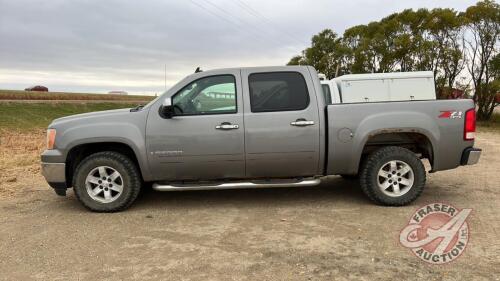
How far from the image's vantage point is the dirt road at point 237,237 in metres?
3.69

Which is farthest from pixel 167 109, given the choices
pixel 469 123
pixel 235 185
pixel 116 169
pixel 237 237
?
pixel 469 123

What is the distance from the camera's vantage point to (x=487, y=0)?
19.8 metres

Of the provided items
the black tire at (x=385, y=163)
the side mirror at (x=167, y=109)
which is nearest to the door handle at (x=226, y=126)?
the side mirror at (x=167, y=109)

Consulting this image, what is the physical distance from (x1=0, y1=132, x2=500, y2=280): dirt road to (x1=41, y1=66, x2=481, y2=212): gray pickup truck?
14.9 inches

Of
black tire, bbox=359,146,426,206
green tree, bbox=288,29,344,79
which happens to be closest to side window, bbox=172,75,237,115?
black tire, bbox=359,146,426,206

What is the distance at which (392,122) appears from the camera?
5352 millimetres

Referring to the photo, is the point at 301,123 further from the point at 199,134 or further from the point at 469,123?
the point at 469,123

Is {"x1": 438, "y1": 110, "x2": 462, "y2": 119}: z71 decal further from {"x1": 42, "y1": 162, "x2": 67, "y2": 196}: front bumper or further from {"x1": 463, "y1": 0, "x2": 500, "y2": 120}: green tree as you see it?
{"x1": 463, "y1": 0, "x2": 500, "y2": 120}: green tree

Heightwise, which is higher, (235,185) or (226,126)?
(226,126)

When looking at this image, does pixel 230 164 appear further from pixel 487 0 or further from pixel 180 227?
pixel 487 0

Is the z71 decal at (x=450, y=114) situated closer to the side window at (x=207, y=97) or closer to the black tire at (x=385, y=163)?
the black tire at (x=385, y=163)

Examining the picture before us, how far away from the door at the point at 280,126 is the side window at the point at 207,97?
201mm

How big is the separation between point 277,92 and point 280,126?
46 centimetres

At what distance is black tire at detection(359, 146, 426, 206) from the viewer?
546 cm
